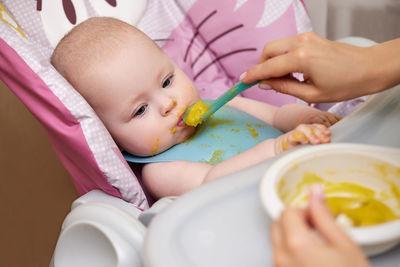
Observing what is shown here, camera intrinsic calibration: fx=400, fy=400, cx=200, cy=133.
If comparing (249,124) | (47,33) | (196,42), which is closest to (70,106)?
(47,33)

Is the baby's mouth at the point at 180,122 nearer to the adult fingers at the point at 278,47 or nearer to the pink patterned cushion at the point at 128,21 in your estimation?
the pink patterned cushion at the point at 128,21

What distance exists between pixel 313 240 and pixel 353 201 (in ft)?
0.58

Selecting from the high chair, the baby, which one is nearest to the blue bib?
the baby

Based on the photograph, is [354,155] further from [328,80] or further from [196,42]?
[196,42]

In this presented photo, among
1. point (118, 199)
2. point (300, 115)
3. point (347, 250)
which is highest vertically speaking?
point (347, 250)

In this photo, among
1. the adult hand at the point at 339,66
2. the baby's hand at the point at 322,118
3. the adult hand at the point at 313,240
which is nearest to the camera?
the adult hand at the point at 313,240

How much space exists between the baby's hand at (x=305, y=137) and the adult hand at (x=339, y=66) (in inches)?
1.9

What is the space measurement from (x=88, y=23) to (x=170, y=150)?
14.1 inches

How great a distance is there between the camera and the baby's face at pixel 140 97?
881 millimetres

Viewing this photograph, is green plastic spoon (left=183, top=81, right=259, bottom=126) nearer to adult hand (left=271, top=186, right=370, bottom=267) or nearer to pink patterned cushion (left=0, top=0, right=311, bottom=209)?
pink patterned cushion (left=0, top=0, right=311, bottom=209)

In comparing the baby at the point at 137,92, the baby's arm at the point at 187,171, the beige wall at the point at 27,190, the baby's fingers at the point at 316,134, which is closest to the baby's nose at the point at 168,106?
the baby at the point at 137,92

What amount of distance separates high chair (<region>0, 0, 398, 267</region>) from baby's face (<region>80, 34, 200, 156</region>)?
7 cm

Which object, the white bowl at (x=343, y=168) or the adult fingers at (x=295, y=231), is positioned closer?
the adult fingers at (x=295, y=231)

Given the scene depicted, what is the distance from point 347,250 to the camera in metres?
0.32
